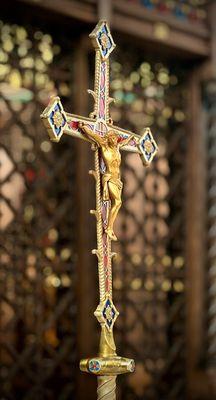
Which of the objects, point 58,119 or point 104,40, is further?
point 104,40

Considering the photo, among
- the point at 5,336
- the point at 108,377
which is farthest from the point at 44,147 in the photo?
the point at 108,377

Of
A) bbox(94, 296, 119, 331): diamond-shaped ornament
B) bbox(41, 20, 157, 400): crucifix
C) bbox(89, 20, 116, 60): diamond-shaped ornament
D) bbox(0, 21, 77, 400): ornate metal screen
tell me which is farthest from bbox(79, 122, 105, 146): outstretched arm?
bbox(0, 21, 77, 400): ornate metal screen

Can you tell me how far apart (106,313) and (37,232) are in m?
2.30

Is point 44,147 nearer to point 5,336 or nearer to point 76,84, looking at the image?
point 76,84

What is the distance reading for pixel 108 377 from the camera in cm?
260

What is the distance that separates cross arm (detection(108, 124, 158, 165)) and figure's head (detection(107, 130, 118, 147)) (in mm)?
72

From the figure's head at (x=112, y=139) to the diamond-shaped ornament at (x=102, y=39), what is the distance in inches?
9.6

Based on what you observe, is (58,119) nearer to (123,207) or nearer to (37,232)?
(37,232)

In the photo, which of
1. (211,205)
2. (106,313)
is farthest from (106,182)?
(211,205)

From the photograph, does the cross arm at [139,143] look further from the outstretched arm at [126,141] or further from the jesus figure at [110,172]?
the jesus figure at [110,172]

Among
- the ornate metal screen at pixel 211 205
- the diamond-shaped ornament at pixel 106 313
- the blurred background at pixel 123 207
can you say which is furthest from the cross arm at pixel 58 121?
the ornate metal screen at pixel 211 205

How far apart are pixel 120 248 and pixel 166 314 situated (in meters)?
0.63

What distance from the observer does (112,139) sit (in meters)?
2.79

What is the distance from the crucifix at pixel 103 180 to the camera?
2.59 metres
